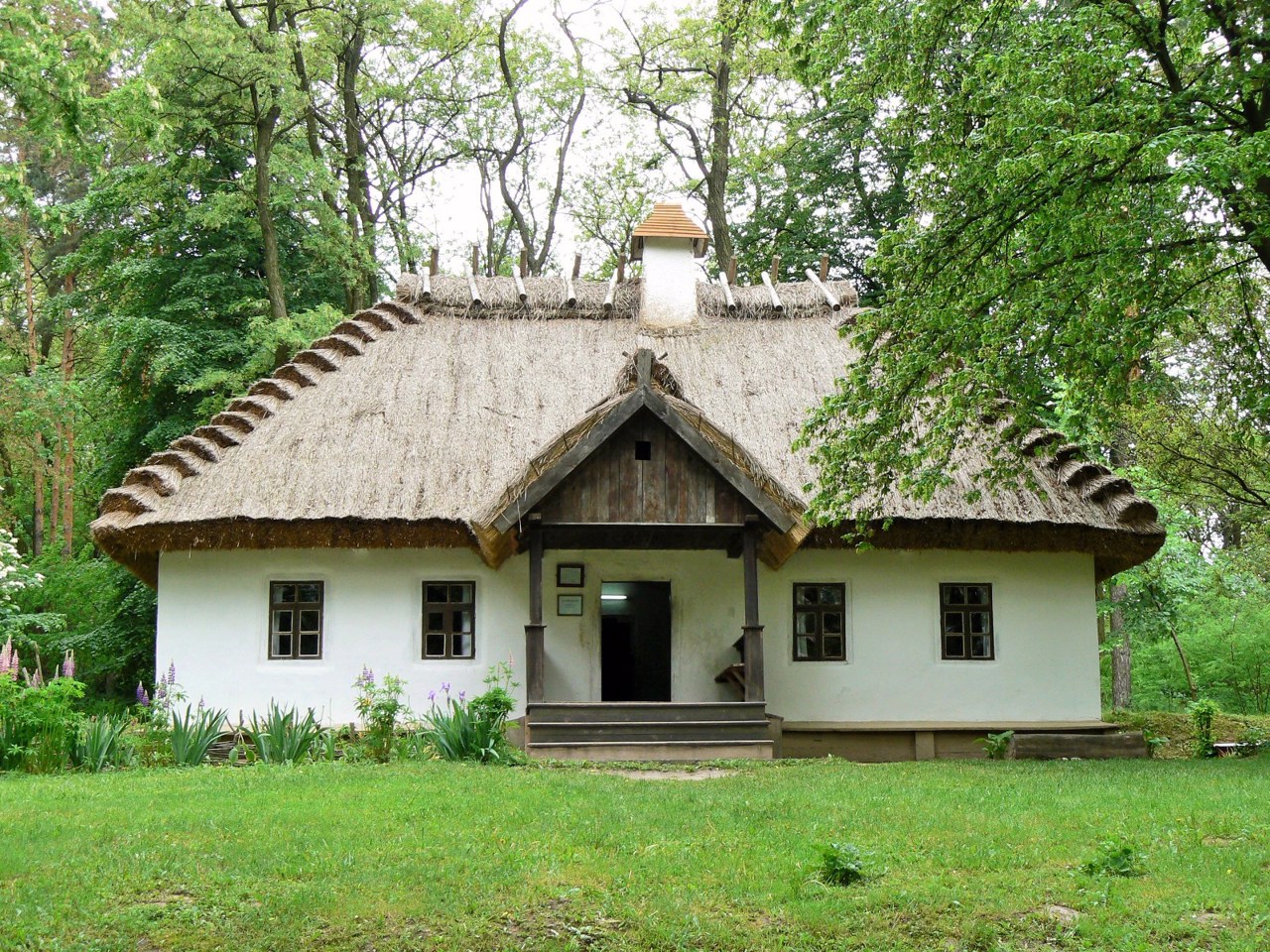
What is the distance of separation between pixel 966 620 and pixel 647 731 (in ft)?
16.7

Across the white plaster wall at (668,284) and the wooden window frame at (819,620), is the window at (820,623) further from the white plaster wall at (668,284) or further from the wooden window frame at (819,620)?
the white plaster wall at (668,284)

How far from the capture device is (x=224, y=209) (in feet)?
74.3

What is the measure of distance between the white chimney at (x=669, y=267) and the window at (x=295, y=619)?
24.5 ft

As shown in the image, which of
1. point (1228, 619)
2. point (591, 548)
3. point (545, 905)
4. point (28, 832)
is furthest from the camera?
point (1228, 619)

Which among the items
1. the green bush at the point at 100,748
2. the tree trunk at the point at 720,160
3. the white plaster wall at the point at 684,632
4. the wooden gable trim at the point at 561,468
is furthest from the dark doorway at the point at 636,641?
the tree trunk at the point at 720,160

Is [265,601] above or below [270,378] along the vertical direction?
below

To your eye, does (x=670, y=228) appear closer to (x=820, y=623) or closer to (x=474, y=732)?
(x=820, y=623)

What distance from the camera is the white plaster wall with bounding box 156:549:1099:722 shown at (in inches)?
635

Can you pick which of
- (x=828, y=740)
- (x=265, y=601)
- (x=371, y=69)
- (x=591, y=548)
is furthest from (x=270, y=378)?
(x=371, y=69)

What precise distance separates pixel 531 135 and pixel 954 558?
2149 cm

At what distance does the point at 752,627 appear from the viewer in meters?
14.6

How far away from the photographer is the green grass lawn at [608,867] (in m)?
6.67

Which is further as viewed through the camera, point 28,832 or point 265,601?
point 265,601

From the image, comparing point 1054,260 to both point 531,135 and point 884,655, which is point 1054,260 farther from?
point 531,135
